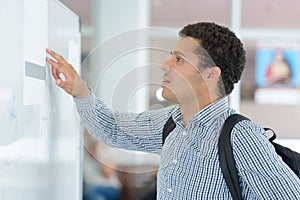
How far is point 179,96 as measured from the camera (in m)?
1.33

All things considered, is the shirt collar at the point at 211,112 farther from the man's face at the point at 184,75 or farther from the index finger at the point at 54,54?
the index finger at the point at 54,54

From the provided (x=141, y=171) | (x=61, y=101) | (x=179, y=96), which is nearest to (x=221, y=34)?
(x=179, y=96)

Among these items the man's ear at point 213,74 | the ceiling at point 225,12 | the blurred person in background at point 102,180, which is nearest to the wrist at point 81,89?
the man's ear at point 213,74

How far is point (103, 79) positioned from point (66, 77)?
703 millimetres

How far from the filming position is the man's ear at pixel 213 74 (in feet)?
4.33

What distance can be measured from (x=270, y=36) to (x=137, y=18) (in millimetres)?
1093

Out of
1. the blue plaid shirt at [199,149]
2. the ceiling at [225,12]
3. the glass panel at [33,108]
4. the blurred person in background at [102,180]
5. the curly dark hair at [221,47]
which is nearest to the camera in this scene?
the glass panel at [33,108]

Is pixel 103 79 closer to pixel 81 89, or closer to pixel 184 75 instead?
pixel 81 89

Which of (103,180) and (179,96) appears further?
(103,180)

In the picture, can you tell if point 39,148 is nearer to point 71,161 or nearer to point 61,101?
point 61,101

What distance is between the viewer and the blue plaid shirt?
1.21m

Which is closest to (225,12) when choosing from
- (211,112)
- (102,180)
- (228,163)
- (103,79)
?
(102,180)

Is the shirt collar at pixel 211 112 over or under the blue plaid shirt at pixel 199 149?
over

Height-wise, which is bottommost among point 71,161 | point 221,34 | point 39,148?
point 71,161
